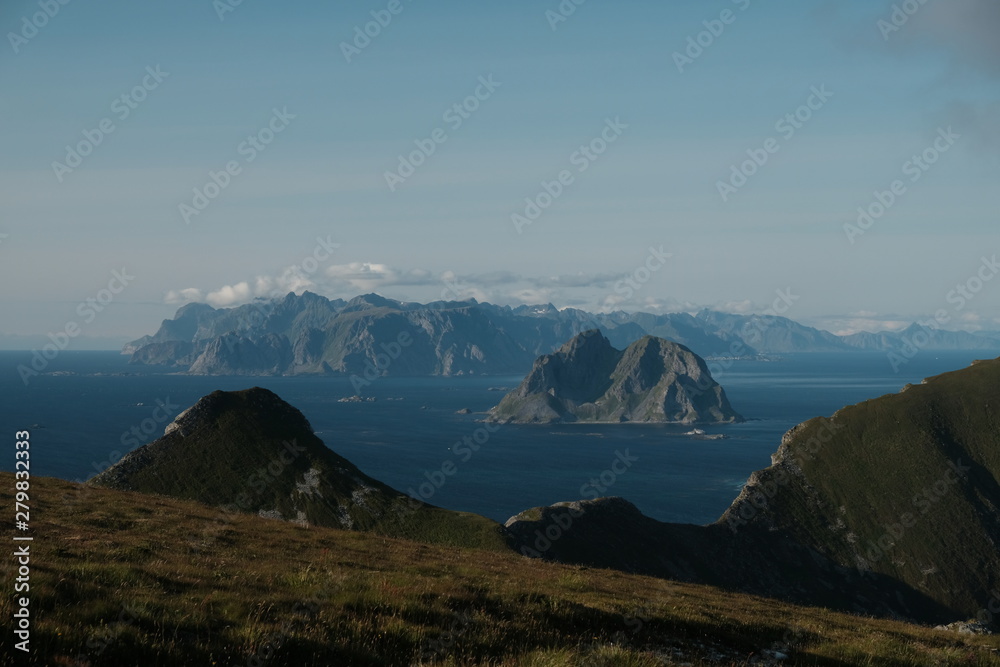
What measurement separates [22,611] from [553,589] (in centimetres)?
1458

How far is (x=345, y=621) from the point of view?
1352 centimetres

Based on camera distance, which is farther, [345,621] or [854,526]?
[854,526]

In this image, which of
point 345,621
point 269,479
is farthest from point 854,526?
point 345,621

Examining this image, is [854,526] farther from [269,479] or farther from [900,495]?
[269,479]

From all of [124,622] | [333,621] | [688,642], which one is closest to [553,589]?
[688,642]

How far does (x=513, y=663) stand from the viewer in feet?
38.9

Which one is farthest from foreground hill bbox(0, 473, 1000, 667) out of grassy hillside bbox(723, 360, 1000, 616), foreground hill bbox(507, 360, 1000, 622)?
grassy hillside bbox(723, 360, 1000, 616)

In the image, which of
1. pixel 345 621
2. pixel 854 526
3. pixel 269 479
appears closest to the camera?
pixel 345 621

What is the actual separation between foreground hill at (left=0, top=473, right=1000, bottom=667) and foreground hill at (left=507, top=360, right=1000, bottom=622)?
309ft

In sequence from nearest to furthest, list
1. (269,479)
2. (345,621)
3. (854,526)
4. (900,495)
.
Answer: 1. (345,621)
2. (269,479)
3. (854,526)
4. (900,495)

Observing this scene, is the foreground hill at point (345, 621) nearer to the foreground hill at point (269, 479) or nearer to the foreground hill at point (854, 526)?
the foreground hill at point (269, 479)

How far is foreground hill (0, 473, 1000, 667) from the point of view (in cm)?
1138

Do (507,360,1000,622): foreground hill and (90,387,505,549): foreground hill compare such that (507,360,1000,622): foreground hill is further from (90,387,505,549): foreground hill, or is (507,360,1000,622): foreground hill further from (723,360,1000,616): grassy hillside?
(90,387,505,549): foreground hill

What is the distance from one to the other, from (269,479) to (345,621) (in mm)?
112579
